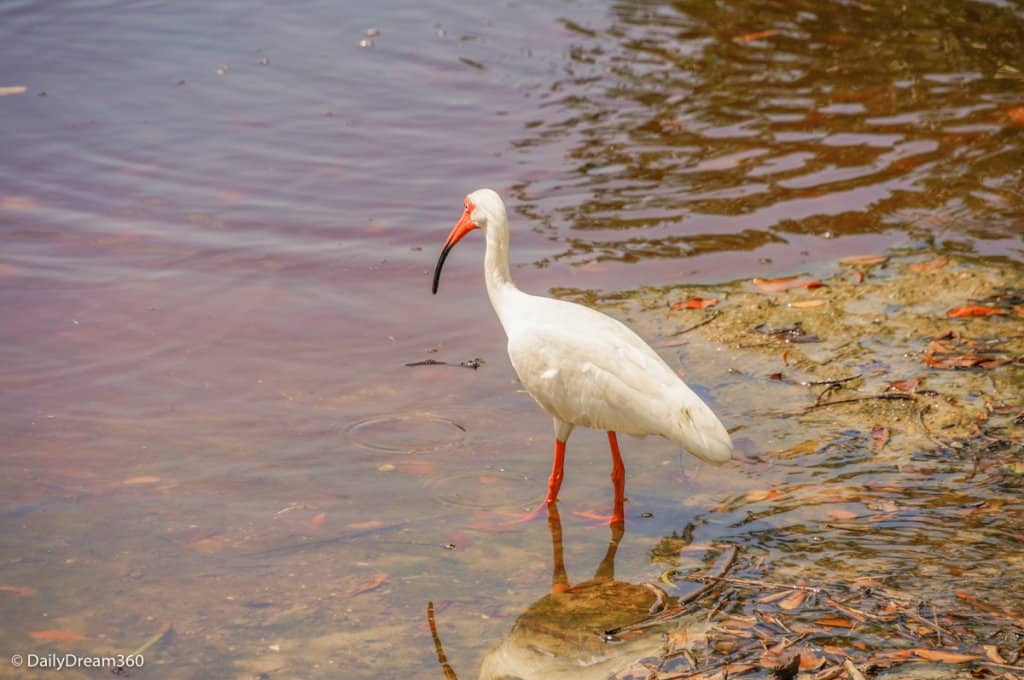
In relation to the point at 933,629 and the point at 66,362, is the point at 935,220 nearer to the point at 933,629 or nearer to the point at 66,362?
the point at 933,629

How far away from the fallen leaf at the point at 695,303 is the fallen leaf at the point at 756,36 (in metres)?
6.75

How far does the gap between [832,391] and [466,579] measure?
93.6 inches

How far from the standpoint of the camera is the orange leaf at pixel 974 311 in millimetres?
7219

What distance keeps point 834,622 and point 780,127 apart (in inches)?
298

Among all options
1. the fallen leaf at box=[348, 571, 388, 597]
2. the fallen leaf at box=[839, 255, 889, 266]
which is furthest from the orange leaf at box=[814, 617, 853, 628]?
the fallen leaf at box=[839, 255, 889, 266]

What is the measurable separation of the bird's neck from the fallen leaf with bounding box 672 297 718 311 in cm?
→ 184

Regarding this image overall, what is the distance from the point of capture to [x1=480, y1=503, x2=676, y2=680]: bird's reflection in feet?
15.0

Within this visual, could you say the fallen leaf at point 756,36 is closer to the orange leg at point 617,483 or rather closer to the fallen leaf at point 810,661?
the orange leg at point 617,483

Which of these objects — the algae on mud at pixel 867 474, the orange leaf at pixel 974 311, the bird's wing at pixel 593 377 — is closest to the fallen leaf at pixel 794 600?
the algae on mud at pixel 867 474

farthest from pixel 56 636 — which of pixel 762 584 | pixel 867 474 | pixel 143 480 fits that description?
pixel 867 474

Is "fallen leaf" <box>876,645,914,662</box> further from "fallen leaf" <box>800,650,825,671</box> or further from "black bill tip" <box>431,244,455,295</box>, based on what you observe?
"black bill tip" <box>431,244,455,295</box>

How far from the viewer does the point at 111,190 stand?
10.2m

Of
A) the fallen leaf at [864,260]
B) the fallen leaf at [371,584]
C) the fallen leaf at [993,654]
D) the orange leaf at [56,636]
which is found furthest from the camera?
the fallen leaf at [864,260]

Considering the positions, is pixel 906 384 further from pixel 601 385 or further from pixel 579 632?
pixel 579 632
